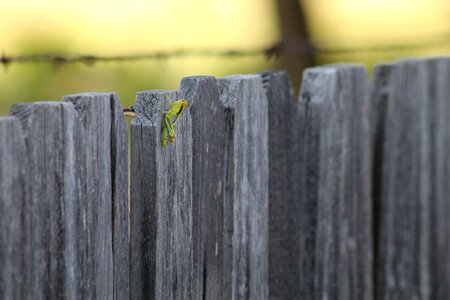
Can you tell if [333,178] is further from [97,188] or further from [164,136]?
[97,188]

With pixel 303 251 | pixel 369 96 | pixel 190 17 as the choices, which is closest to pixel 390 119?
pixel 369 96

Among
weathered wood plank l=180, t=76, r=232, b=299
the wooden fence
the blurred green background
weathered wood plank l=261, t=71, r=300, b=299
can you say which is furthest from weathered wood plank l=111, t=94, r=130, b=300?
the blurred green background

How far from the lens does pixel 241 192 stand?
2.78 meters

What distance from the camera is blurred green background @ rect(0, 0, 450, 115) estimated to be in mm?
8719

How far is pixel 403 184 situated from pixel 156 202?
1039mm

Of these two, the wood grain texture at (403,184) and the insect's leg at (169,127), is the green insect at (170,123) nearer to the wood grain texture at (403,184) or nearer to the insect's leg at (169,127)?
the insect's leg at (169,127)

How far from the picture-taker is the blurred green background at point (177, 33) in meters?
8.72

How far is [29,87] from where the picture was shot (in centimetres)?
839

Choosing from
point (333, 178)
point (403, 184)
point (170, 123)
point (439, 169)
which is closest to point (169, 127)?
point (170, 123)

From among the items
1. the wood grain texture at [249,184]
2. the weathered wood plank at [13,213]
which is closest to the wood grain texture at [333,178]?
the wood grain texture at [249,184]

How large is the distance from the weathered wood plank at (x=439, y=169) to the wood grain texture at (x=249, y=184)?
2.18 ft

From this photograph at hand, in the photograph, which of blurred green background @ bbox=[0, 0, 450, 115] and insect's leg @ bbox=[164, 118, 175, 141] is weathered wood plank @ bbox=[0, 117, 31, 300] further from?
blurred green background @ bbox=[0, 0, 450, 115]

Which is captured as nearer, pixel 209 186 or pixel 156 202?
pixel 156 202

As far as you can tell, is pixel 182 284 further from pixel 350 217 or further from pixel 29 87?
pixel 29 87
